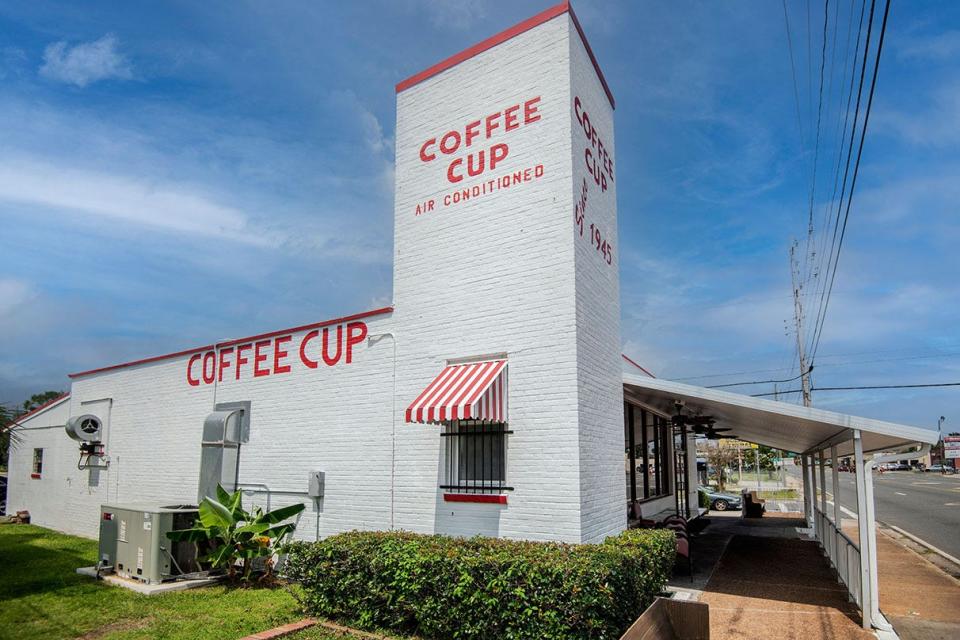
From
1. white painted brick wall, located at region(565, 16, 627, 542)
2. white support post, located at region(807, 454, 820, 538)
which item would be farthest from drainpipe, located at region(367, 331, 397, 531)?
white support post, located at region(807, 454, 820, 538)

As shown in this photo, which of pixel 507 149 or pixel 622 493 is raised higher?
pixel 507 149

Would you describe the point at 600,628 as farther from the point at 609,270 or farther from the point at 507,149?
the point at 507,149

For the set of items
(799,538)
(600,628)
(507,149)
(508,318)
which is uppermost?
(507,149)

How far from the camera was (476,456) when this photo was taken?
29.3 ft

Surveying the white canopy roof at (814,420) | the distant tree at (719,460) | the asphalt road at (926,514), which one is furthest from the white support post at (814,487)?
the distant tree at (719,460)

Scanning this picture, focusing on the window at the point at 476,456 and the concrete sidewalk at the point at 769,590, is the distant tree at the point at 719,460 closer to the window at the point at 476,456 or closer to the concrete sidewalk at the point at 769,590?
the concrete sidewalk at the point at 769,590

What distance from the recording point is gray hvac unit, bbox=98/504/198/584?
32.9ft

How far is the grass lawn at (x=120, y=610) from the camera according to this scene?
766 cm

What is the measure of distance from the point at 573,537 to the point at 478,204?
478 cm

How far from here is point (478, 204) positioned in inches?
376

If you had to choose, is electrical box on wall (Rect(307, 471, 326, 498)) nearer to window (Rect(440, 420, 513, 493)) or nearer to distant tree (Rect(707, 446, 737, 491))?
window (Rect(440, 420, 513, 493))

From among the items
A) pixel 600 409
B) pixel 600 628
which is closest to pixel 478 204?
pixel 600 409

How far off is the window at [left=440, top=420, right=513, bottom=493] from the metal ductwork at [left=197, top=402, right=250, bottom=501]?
474 cm

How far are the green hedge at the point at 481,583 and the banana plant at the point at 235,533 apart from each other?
1723 mm
